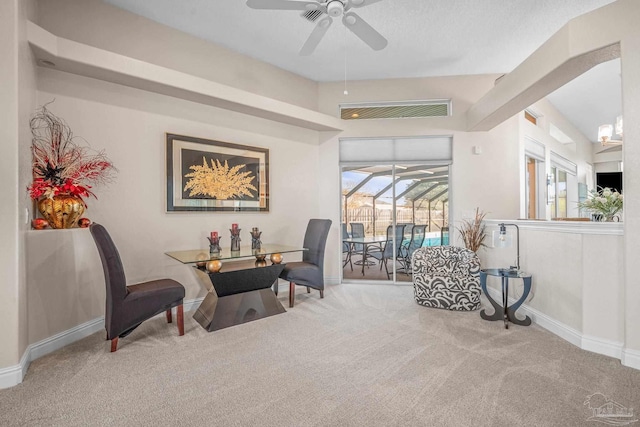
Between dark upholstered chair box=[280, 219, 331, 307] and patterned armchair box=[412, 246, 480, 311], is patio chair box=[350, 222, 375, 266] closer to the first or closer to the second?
dark upholstered chair box=[280, 219, 331, 307]

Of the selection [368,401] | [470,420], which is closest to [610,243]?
[470,420]

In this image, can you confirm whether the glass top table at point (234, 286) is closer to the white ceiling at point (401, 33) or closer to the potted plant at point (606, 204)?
the white ceiling at point (401, 33)

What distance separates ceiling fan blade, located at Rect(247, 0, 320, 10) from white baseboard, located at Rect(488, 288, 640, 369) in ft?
12.0

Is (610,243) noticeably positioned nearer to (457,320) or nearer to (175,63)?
(457,320)

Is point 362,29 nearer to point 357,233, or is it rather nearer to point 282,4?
point 282,4

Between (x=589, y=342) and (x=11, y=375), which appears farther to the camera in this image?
(x=589, y=342)

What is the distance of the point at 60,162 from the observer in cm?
299

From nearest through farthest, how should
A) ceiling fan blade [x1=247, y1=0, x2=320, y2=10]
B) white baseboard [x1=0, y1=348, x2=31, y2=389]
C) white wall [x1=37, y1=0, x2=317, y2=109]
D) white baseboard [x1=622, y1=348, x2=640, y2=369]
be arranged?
white baseboard [x1=0, y1=348, x2=31, y2=389], white baseboard [x1=622, y1=348, x2=640, y2=369], ceiling fan blade [x1=247, y1=0, x2=320, y2=10], white wall [x1=37, y1=0, x2=317, y2=109]

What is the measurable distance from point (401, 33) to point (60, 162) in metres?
3.99

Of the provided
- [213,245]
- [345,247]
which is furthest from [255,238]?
[345,247]

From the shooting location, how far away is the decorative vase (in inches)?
108

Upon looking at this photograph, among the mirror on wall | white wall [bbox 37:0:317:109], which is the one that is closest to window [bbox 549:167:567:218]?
the mirror on wall

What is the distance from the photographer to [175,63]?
3.84 metres

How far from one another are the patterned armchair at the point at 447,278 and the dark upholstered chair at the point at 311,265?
49.5 inches
